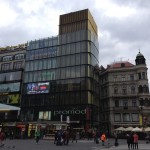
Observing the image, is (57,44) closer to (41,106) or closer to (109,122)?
(41,106)

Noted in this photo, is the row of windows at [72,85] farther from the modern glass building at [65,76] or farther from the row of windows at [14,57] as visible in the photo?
the row of windows at [14,57]

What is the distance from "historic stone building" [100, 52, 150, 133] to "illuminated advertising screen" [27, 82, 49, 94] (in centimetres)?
1798

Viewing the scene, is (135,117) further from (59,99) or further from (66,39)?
(66,39)

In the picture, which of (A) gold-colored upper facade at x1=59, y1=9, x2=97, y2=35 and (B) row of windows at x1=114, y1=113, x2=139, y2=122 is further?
(A) gold-colored upper facade at x1=59, y1=9, x2=97, y2=35

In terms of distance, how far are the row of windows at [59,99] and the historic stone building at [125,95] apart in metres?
8.09

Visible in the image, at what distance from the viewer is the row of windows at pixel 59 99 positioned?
6800 cm

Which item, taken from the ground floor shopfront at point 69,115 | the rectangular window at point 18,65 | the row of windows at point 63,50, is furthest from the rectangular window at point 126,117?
the rectangular window at point 18,65

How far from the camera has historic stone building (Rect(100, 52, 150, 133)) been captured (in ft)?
226

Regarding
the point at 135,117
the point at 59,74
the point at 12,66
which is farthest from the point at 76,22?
the point at 135,117

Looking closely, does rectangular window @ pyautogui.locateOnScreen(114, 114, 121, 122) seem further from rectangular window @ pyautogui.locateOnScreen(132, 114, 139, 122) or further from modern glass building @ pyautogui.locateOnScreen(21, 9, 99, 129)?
modern glass building @ pyautogui.locateOnScreen(21, 9, 99, 129)

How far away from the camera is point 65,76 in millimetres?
72062

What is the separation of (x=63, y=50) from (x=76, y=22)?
365 inches

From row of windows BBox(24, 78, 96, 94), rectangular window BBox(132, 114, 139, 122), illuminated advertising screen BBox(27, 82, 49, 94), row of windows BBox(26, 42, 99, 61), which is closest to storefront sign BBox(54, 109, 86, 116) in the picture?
row of windows BBox(24, 78, 96, 94)

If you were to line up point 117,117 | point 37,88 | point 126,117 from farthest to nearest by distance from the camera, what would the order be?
point 37,88, point 117,117, point 126,117
